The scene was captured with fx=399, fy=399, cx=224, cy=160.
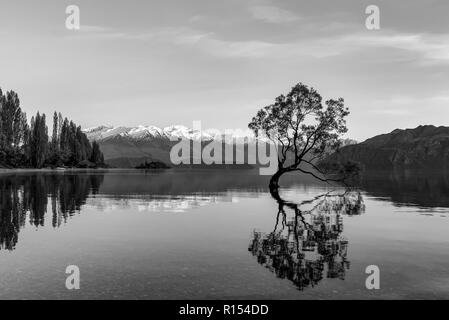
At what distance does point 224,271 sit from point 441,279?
945cm

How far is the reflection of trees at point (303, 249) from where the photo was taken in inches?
694

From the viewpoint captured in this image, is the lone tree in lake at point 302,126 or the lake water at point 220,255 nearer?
the lake water at point 220,255

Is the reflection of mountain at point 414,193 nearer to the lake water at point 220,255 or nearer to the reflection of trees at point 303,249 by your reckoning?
the lake water at point 220,255

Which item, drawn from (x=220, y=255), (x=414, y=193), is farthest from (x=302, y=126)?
(x=220, y=255)

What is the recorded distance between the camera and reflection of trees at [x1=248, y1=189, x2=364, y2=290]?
17.6 m

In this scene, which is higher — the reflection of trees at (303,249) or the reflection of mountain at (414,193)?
the reflection of trees at (303,249)

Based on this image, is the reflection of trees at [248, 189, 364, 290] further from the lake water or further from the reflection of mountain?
the reflection of mountain

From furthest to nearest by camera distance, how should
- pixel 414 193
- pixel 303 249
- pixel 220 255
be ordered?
pixel 414 193, pixel 303 249, pixel 220 255

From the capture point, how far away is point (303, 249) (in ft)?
73.6

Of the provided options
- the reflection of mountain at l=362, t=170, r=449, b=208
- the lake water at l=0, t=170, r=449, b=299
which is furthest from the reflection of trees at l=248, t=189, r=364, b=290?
the reflection of mountain at l=362, t=170, r=449, b=208

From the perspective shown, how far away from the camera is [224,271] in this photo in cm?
1784

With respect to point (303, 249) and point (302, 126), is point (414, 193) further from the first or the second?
point (303, 249)

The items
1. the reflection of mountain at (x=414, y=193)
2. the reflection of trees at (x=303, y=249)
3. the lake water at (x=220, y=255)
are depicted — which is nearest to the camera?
the lake water at (x=220, y=255)

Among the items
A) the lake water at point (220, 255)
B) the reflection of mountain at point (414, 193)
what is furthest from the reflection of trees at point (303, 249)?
the reflection of mountain at point (414, 193)
